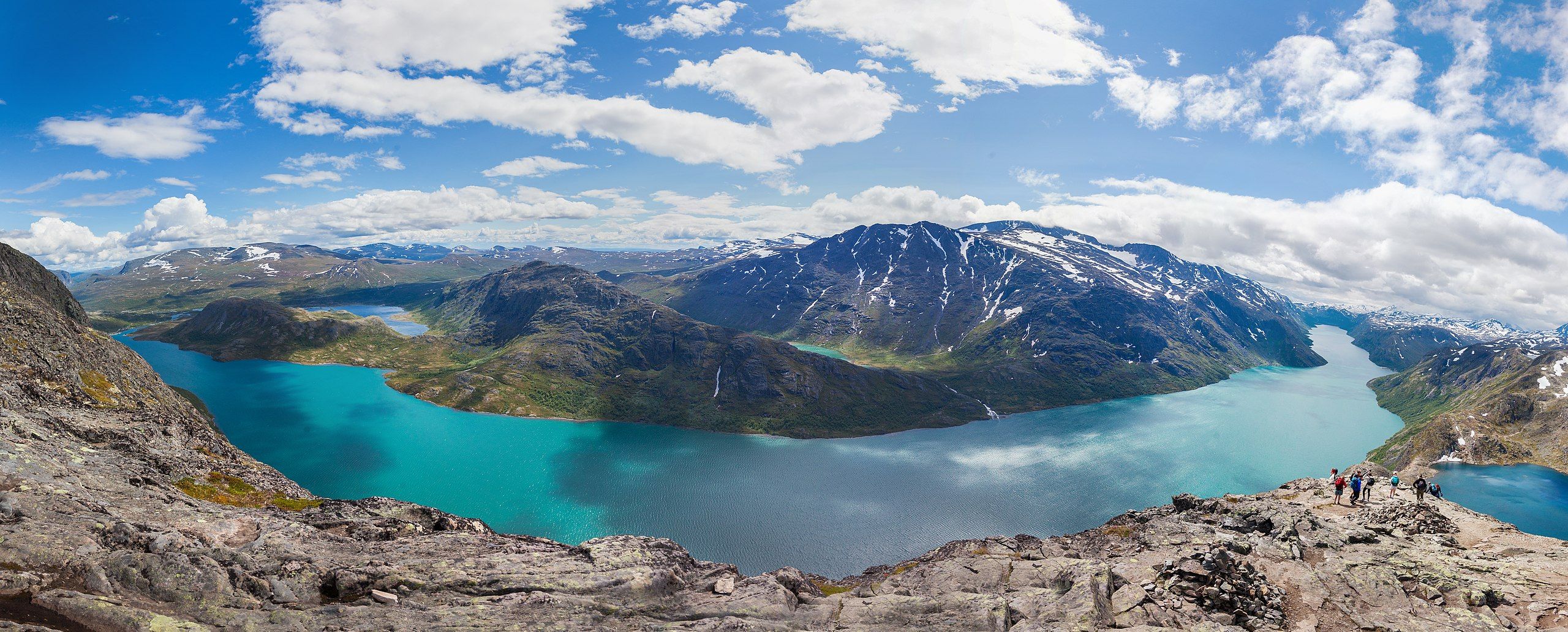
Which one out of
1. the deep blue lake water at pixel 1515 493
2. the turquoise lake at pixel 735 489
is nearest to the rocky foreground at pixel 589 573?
the turquoise lake at pixel 735 489

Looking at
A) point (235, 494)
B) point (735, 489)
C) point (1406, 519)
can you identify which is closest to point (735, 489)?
point (735, 489)

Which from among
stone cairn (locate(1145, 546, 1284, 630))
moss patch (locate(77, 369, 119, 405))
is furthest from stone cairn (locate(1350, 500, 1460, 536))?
moss patch (locate(77, 369, 119, 405))

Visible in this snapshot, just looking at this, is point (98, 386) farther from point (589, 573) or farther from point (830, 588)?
point (830, 588)

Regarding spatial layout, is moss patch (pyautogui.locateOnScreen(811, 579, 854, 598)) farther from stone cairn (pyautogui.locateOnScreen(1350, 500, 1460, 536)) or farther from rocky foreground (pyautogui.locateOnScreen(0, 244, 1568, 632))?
stone cairn (pyautogui.locateOnScreen(1350, 500, 1460, 536))

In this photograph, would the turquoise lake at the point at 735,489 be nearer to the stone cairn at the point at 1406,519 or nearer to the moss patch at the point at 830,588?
the moss patch at the point at 830,588

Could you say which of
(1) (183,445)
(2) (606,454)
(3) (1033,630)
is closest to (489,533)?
(3) (1033,630)

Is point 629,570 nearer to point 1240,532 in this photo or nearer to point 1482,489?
point 1240,532
